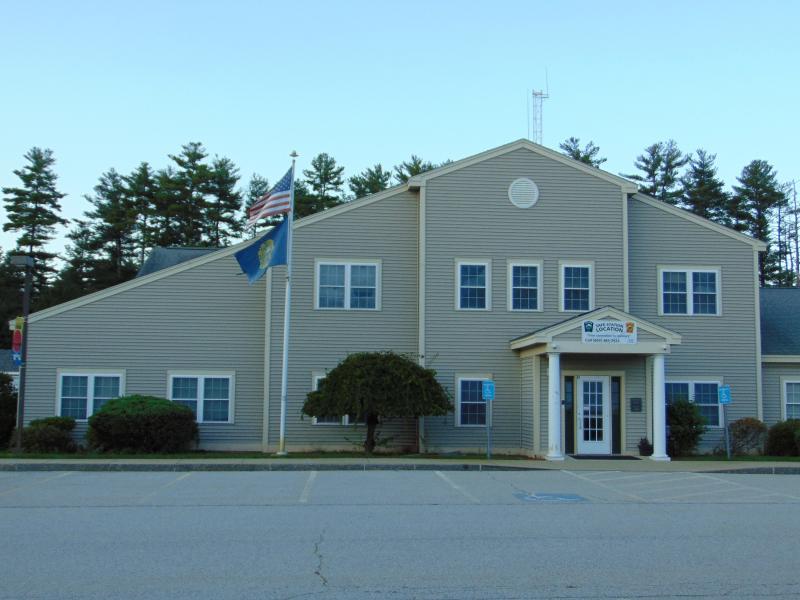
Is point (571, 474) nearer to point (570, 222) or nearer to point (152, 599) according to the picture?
point (570, 222)

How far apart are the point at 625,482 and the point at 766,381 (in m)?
11.0

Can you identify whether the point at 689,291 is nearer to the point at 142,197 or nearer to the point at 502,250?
the point at 502,250

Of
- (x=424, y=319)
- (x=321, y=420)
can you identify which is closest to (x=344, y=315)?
(x=424, y=319)

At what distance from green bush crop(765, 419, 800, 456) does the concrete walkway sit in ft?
11.7

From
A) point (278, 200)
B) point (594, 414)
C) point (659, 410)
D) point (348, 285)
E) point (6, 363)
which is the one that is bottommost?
point (594, 414)

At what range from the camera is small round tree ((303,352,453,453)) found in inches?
894

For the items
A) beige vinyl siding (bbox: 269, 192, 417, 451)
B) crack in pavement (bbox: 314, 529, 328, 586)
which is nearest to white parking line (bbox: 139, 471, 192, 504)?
crack in pavement (bbox: 314, 529, 328, 586)

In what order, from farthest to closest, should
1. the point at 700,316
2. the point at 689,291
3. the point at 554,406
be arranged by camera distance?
the point at 689,291
the point at 700,316
the point at 554,406

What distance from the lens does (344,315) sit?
25.8 metres

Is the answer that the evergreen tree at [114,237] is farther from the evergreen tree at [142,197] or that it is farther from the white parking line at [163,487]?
the white parking line at [163,487]

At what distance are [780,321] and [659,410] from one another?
8.07m

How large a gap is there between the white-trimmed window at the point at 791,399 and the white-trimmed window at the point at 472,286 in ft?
30.6

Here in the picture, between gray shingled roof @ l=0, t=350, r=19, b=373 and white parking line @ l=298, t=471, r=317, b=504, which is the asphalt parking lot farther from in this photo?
gray shingled roof @ l=0, t=350, r=19, b=373

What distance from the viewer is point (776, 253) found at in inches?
2498
